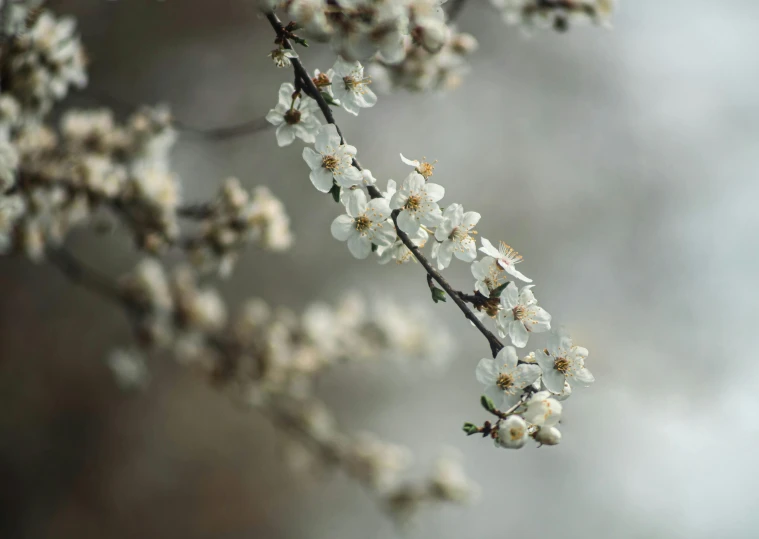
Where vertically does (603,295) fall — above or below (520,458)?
above

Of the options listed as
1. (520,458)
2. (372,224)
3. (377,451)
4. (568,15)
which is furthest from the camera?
(520,458)

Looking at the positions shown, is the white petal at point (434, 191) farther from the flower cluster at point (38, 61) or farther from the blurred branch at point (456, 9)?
the flower cluster at point (38, 61)

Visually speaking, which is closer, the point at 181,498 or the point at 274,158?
the point at 181,498

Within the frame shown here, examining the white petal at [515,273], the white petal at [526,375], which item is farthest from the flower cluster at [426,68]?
the white petal at [526,375]

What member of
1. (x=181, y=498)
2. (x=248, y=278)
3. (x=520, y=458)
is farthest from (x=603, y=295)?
(x=181, y=498)

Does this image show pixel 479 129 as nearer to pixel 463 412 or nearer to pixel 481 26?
pixel 481 26

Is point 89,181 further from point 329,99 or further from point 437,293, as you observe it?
point 437,293
